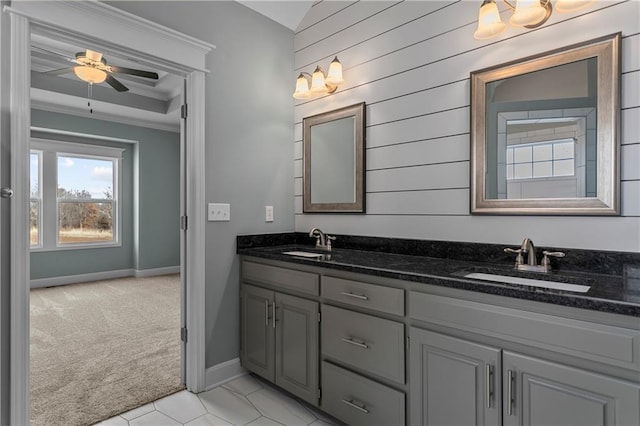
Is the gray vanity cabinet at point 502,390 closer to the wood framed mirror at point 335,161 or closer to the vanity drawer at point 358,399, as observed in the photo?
the vanity drawer at point 358,399

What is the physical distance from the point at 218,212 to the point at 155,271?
4290mm

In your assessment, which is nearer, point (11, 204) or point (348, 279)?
point (11, 204)

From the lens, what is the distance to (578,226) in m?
1.53

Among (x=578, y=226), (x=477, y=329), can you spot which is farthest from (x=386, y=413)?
(x=578, y=226)

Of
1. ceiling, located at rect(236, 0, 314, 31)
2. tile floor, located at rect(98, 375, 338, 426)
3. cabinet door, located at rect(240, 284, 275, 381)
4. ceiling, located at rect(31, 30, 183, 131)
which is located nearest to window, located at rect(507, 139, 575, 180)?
cabinet door, located at rect(240, 284, 275, 381)

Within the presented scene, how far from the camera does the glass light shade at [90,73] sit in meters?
3.09

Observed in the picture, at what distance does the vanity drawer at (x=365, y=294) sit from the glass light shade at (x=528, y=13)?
4.32ft

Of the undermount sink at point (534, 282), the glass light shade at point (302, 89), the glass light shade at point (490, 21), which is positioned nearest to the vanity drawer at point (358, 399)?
the undermount sink at point (534, 282)

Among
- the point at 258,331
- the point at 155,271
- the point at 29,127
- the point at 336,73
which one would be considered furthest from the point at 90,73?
the point at 155,271

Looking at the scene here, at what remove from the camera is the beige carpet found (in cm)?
205

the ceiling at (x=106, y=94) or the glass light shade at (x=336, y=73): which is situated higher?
the ceiling at (x=106, y=94)

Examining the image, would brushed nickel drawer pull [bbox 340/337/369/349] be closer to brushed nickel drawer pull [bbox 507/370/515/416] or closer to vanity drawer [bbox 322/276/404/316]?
vanity drawer [bbox 322/276/404/316]

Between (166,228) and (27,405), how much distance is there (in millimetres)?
4637

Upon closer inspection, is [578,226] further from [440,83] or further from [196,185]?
[196,185]
